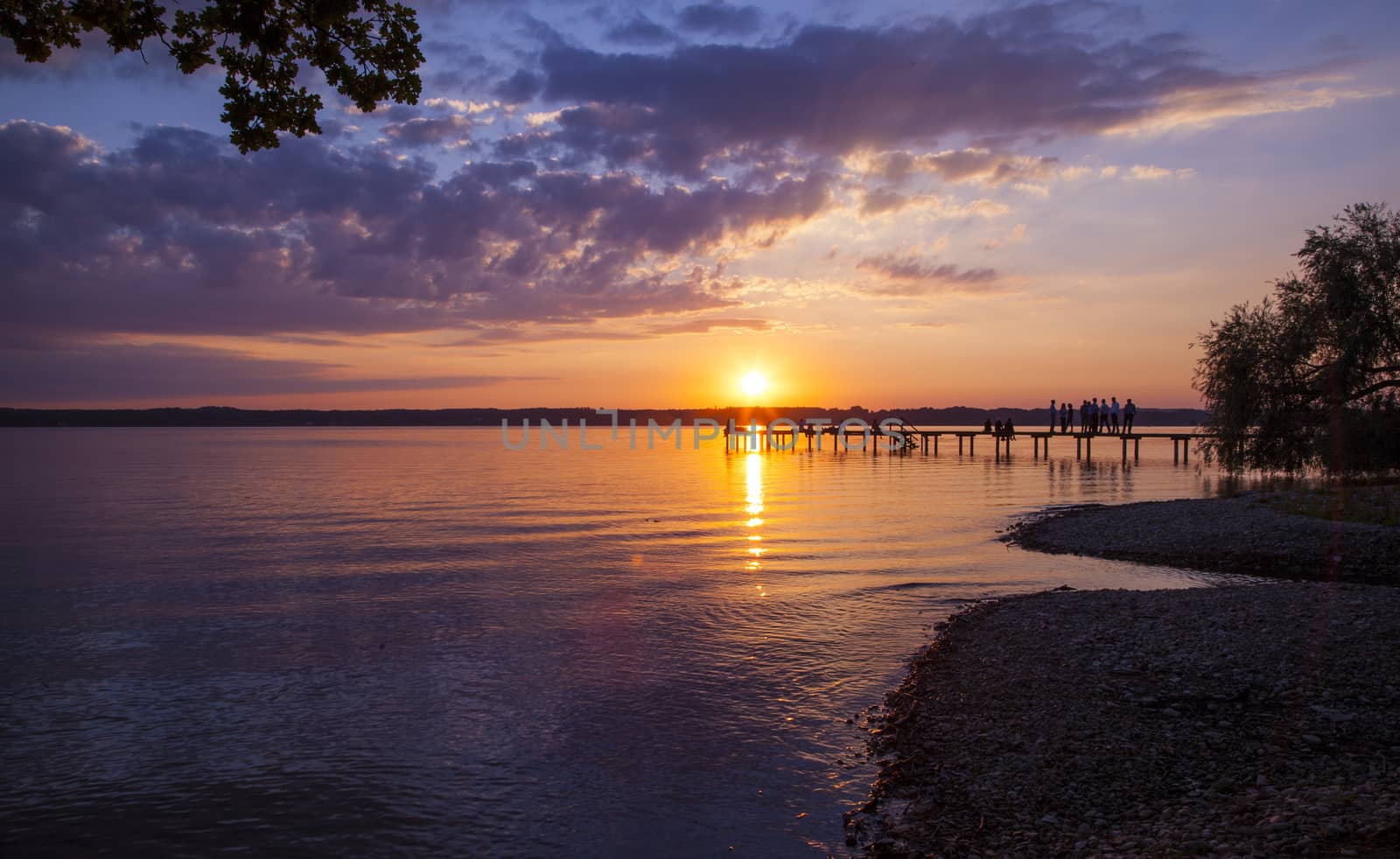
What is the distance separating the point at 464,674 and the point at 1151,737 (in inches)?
341

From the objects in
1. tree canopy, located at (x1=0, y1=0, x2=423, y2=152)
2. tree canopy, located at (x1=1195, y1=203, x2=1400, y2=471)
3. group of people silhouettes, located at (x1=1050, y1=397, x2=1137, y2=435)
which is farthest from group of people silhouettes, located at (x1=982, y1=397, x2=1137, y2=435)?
tree canopy, located at (x1=0, y1=0, x2=423, y2=152)

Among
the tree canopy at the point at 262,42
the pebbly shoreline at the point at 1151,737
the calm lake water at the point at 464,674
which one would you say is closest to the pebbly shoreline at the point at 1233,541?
the calm lake water at the point at 464,674

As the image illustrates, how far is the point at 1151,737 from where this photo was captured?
28.0 ft

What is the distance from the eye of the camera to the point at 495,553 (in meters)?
23.2

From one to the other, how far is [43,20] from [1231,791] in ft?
44.2

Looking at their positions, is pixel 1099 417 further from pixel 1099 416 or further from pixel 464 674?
pixel 464 674

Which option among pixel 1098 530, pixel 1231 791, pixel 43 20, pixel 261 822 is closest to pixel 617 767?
pixel 261 822

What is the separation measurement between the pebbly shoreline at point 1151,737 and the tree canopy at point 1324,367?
20.2 m

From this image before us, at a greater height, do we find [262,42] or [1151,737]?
[262,42]

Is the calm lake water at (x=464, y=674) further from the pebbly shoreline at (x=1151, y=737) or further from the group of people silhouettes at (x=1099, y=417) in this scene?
the group of people silhouettes at (x=1099, y=417)

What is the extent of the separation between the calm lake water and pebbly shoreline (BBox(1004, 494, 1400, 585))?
1721mm

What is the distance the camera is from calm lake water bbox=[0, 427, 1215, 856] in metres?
7.85

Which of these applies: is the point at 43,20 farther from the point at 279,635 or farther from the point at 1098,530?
the point at 1098,530

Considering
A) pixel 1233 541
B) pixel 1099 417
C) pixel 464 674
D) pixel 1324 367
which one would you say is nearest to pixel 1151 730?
pixel 464 674
